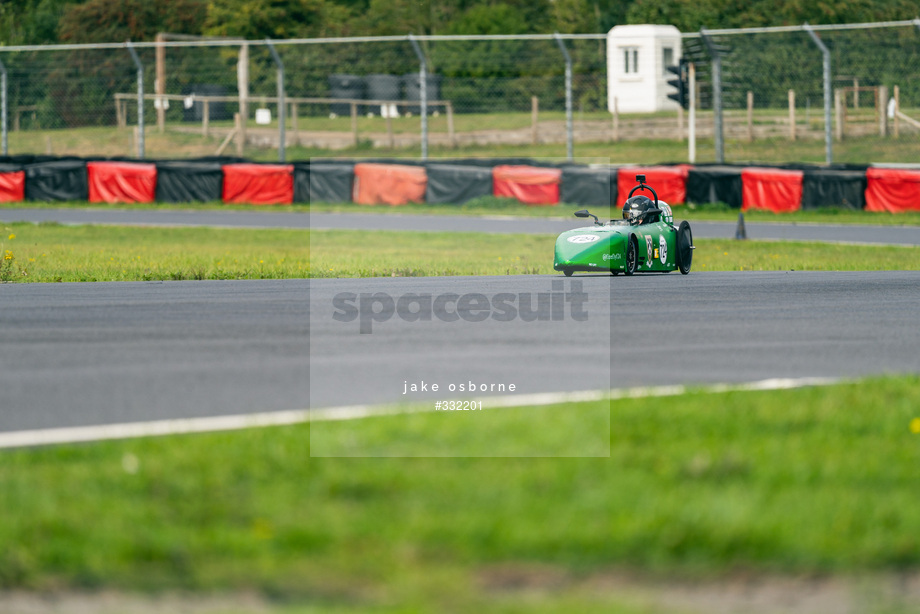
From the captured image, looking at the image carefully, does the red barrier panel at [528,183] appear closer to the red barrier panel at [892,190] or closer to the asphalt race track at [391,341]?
the red barrier panel at [892,190]

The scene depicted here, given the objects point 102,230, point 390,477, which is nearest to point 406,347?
point 390,477

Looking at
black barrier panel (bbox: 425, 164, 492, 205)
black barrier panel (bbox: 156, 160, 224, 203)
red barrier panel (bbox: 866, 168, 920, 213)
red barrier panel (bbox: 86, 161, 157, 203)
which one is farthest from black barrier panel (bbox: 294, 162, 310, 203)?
red barrier panel (bbox: 866, 168, 920, 213)

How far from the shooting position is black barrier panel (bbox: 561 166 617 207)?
2780cm

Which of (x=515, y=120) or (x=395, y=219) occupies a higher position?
(x=515, y=120)

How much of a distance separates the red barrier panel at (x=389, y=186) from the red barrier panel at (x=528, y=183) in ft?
5.73

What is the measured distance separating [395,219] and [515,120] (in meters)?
21.2

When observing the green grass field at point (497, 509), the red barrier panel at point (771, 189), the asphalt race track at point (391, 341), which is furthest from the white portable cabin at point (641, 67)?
the green grass field at point (497, 509)

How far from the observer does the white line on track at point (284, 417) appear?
612 cm

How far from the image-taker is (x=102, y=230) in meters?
24.7

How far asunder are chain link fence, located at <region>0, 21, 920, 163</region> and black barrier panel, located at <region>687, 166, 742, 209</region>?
7.01 ft

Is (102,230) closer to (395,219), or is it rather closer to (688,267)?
(395,219)

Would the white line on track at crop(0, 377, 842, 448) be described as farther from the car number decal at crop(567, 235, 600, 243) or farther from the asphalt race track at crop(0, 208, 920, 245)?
the asphalt race track at crop(0, 208, 920, 245)

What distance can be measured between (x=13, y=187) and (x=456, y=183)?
10.6m

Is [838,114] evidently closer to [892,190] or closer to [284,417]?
[892,190]
